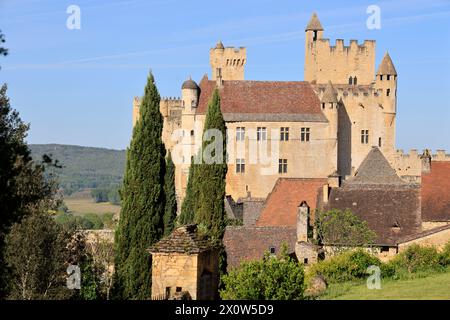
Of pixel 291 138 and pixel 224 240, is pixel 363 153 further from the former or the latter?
pixel 224 240

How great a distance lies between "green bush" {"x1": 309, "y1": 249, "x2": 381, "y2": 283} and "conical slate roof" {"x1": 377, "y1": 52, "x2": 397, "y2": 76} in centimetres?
4414

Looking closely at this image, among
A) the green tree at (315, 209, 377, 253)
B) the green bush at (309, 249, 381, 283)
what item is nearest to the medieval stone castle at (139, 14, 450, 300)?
the green tree at (315, 209, 377, 253)

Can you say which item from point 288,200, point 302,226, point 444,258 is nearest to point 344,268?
point 444,258

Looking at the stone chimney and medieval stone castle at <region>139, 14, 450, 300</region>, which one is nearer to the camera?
the stone chimney

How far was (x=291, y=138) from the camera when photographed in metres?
73.7

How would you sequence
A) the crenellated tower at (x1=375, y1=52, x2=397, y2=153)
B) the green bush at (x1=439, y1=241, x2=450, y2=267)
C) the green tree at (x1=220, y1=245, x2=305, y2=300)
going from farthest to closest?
the crenellated tower at (x1=375, y1=52, x2=397, y2=153) < the green bush at (x1=439, y1=241, x2=450, y2=267) < the green tree at (x1=220, y1=245, x2=305, y2=300)

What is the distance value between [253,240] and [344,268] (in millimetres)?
9482

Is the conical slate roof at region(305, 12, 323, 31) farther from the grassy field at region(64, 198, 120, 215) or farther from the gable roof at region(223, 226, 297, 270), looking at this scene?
the grassy field at region(64, 198, 120, 215)

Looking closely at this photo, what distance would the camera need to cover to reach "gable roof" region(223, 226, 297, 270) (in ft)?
138

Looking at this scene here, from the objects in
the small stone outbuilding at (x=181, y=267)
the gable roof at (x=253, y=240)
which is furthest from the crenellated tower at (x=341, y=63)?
the small stone outbuilding at (x=181, y=267)

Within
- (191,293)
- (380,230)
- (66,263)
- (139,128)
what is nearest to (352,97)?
(380,230)

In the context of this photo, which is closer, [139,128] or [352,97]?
[139,128]

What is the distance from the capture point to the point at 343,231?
138ft
